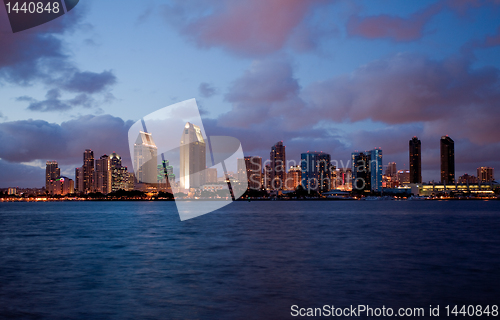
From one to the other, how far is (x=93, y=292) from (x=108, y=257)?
13.1 m

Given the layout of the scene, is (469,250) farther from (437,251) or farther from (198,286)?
(198,286)

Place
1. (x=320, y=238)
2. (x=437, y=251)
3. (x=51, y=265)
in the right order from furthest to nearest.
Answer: (x=320, y=238), (x=437, y=251), (x=51, y=265)

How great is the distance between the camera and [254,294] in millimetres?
19172

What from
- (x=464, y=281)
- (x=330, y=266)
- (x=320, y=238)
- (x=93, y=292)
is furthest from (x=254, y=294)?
(x=320, y=238)

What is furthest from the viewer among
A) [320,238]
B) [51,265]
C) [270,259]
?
[320,238]

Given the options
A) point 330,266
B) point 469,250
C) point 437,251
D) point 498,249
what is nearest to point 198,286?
point 330,266

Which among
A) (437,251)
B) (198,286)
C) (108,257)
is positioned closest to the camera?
(198,286)

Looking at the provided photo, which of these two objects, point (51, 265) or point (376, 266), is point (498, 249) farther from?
point (51, 265)

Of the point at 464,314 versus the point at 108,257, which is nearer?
the point at 464,314

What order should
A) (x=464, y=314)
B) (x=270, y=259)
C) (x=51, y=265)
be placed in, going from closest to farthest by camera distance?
(x=464, y=314)
(x=51, y=265)
(x=270, y=259)

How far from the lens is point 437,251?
34.8 meters

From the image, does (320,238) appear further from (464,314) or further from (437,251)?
(464,314)

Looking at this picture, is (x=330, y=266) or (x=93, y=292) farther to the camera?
(x=330, y=266)

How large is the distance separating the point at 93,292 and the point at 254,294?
7.66 meters
